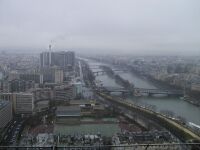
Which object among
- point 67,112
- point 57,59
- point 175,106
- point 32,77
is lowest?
point 175,106

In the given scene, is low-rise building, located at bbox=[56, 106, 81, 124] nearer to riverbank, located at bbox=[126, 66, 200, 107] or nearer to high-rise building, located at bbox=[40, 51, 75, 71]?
riverbank, located at bbox=[126, 66, 200, 107]

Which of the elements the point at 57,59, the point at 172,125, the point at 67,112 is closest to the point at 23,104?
the point at 67,112

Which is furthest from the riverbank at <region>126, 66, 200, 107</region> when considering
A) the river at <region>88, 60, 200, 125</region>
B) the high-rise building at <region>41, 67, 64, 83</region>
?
the high-rise building at <region>41, 67, 64, 83</region>

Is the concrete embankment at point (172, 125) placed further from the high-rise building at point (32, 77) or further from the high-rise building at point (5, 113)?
the high-rise building at point (32, 77)

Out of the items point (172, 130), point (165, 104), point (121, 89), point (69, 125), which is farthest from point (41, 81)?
point (172, 130)

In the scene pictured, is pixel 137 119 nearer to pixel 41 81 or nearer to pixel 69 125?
pixel 69 125

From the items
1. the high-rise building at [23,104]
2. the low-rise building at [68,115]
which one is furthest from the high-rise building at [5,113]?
the low-rise building at [68,115]

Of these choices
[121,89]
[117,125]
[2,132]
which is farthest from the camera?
[121,89]

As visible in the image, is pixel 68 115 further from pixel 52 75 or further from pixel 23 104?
pixel 52 75
